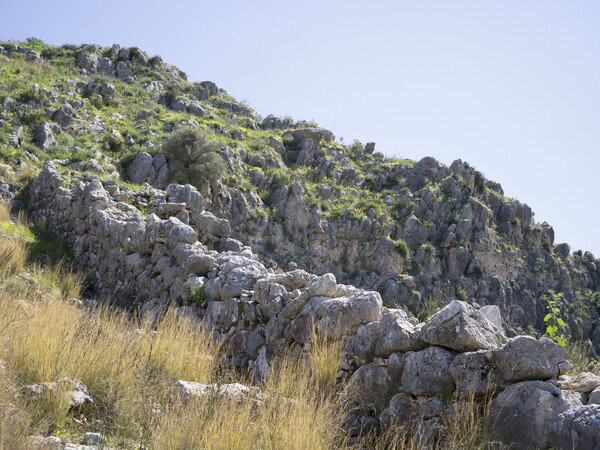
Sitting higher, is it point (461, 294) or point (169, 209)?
point (461, 294)

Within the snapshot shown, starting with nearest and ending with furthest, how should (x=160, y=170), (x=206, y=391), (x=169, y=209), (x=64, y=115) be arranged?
1. (x=206, y=391)
2. (x=169, y=209)
3. (x=64, y=115)
4. (x=160, y=170)

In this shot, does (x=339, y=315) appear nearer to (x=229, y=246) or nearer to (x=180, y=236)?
(x=180, y=236)

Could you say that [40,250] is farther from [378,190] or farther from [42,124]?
[378,190]

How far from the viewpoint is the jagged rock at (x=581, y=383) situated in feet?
10.8

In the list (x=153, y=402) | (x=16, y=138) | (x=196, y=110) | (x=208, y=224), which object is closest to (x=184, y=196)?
(x=208, y=224)

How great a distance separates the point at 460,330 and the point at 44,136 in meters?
17.4

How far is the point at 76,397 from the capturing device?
3285 millimetres

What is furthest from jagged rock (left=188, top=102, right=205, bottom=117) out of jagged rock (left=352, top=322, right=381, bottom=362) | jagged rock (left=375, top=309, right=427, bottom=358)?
jagged rock (left=375, top=309, right=427, bottom=358)

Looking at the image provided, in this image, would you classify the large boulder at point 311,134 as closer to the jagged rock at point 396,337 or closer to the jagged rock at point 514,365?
the jagged rock at point 396,337

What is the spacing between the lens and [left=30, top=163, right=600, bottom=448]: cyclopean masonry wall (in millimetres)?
3182

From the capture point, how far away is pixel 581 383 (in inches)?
132

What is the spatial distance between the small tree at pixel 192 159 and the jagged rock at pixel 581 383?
55.6ft

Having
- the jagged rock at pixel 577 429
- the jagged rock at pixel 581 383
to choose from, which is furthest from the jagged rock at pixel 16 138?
the jagged rock at pixel 577 429

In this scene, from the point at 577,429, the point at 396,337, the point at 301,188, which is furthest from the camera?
the point at 301,188
